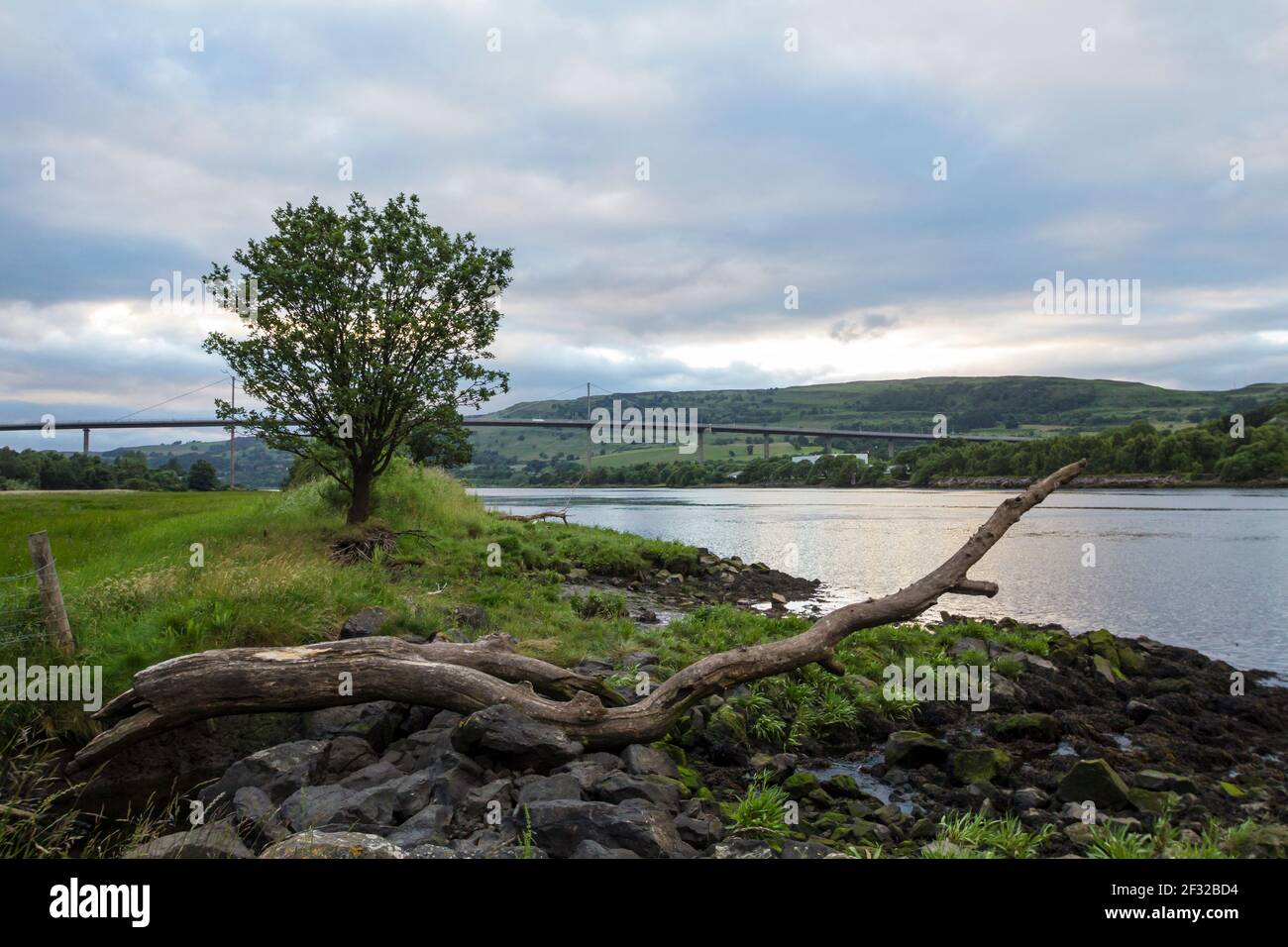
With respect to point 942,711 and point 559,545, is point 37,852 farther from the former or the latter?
point 559,545

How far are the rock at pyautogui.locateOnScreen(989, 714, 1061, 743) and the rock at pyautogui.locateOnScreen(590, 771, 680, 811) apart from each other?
5.99 metres

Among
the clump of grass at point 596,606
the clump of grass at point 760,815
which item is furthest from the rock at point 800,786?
the clump of grass at point 596,606

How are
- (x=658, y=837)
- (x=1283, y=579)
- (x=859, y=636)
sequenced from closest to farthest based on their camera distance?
1. (x=658, y=837)
2. (x=859, y=636)
3. (x=1283, y=579)

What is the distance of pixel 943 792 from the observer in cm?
866

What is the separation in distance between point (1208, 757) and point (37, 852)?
13691mm

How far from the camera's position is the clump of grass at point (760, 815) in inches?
275

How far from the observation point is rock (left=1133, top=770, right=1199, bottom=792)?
345 inches

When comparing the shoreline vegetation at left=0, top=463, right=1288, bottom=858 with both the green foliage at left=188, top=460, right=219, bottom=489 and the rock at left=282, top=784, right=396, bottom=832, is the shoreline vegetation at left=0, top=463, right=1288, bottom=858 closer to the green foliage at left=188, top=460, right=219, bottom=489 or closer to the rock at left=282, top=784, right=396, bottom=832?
the rock at left=282, top=784, right=396, bottom=832

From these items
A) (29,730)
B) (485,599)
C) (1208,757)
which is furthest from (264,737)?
(1208,757)

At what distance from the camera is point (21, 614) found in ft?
34.9

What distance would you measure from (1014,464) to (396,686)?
120226 millimetres

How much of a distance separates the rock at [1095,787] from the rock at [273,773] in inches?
313

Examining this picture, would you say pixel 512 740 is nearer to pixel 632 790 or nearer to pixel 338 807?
pixel 632 790

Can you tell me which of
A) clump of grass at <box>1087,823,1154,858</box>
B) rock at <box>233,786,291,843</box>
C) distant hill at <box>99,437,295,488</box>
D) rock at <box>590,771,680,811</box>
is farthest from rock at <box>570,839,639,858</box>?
distant hill at <box>99,437,295,488</box>
